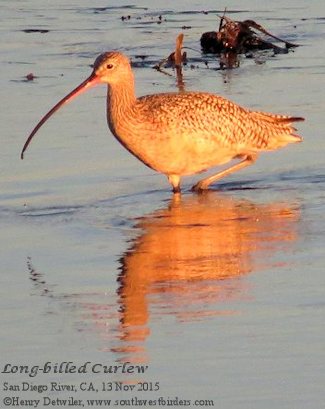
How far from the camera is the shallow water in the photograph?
834cm

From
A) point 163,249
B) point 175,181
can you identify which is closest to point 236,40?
point 175,181

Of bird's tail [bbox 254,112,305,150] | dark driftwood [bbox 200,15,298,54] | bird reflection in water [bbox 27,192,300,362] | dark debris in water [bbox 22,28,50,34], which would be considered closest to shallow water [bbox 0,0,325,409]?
bird reflection in water [bbox 27,192,300,362]

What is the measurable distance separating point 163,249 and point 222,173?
8.30 ft

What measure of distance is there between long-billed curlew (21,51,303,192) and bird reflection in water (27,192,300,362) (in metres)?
0.34

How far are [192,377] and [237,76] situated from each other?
941 centimetres

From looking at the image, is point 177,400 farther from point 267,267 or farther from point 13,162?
point 13,162

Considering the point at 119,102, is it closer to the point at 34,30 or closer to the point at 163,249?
the point at 163,249

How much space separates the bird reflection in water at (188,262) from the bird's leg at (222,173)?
0.09 m

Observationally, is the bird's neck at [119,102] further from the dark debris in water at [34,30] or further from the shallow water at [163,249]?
the dark debris in water at [34,30]

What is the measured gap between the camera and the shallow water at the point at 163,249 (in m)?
8.34

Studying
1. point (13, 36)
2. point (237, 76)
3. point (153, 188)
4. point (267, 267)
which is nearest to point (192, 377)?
point (267, 267)

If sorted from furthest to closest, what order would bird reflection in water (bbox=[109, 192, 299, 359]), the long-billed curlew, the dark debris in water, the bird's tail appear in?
the dark debris in water, the bird's tail, the long-billed curlew, bird reflection in water (bbox=[109, 192, 299, 359])

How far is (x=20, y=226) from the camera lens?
11695mm

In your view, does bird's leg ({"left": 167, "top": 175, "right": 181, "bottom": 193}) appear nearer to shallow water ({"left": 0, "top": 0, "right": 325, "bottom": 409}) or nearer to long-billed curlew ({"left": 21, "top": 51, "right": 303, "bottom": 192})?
long-billed curlew ({"left": 21, "top": 51, "right": 303, "bottom": 192})
